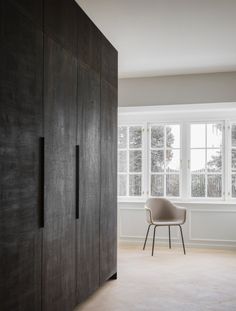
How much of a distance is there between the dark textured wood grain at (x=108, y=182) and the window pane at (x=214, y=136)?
8.26ft

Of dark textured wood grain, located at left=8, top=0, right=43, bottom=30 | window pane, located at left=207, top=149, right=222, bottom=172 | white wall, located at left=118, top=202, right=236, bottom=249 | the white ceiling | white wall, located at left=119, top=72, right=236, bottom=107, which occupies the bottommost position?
white wall, located at left=118, top=202, right=236, bottom=249

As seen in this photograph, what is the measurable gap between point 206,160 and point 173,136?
680 millimetres

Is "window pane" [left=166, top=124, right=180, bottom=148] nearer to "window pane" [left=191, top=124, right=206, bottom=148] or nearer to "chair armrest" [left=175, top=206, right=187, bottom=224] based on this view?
"window pane" [left=191, top=124, right=206, bottom=148]

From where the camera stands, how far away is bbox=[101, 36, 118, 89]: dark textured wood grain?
3.97 metres

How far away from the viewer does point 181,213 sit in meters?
5.88

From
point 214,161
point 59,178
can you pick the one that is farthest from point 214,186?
point 59,178

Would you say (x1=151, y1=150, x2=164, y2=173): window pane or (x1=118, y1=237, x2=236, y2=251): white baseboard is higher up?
(x1=151, y1=150, x2=164, y2=173): window pane

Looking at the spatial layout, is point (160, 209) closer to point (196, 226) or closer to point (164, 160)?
point (196, 226)

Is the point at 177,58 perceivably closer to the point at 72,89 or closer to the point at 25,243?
the point at 72,89

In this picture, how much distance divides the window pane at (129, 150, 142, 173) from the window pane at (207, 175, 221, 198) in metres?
1.18

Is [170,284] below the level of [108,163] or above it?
below

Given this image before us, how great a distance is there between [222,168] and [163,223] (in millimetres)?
1444

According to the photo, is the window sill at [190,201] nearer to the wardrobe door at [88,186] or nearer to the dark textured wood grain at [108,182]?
the dark textured wood grain at [108,182]

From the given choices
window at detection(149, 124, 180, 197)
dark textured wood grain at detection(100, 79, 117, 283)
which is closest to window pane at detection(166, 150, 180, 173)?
window at detection(149, 124, 180, 197)
